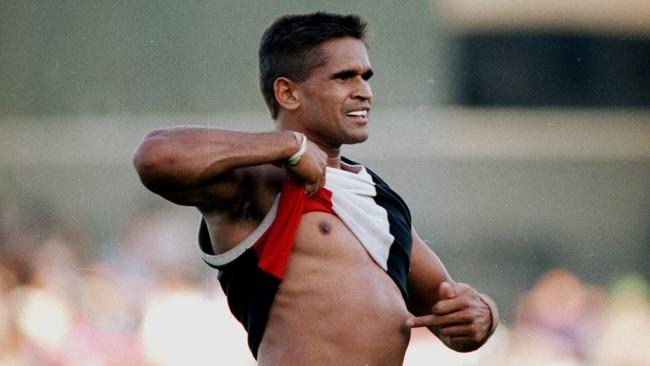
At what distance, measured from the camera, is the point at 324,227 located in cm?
345

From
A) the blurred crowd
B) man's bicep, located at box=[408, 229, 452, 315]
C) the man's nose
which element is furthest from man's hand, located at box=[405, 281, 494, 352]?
the blurred crowd

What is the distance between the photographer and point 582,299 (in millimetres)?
6848

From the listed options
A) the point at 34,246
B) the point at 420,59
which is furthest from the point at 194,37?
the point at 34,246

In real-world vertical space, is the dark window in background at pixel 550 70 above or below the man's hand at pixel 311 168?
below

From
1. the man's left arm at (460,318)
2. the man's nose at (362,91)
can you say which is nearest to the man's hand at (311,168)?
the man's nose at (362,91)

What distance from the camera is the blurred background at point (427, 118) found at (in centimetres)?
801

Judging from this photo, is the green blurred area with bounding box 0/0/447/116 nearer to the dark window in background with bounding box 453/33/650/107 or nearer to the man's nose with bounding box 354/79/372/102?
the dark window in background with bounding box 453/33/650/107

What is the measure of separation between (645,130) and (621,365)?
2948mm

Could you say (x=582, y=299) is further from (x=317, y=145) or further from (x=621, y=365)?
(x=317, y=145)

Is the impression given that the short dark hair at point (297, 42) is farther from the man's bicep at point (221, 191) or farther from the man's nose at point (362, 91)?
the man's bicep at point (221, 191)

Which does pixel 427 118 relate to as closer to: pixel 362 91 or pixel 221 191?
pixel 362 91

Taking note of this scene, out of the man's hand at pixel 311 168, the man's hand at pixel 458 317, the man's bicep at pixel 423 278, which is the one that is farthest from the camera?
the man's bicep at pixel 423 278

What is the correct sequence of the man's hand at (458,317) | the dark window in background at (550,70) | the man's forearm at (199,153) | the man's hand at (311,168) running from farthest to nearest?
the dark window in background at (550,70)
the man's hand at (458,317)
the man's hand at (311,168)
the man's forearm at (199,153)

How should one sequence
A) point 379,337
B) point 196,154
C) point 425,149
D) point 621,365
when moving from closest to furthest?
point 196,154, point 379,337, point 621,365, point 425,149
